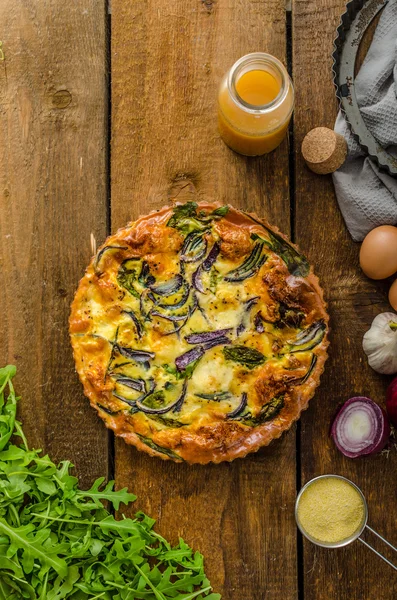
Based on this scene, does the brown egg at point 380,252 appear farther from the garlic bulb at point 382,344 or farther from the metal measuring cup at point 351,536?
the metal measuring cup at point 351,536

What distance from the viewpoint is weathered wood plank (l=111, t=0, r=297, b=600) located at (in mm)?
2650

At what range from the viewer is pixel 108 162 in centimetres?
276

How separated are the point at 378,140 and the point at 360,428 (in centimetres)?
102

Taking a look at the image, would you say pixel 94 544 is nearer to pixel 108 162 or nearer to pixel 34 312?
pixel 34 312

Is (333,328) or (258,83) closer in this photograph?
(258,83)

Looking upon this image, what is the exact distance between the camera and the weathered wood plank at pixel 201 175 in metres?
2.65

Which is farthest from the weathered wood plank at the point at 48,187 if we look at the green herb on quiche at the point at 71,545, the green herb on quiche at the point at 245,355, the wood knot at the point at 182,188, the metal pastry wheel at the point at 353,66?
the metal pastry wheel at the point at 353,66

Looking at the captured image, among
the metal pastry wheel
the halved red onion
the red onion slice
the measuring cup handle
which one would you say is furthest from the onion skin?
the metal pastry wheel

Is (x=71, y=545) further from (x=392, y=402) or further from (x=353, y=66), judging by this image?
(x=353, y=66)

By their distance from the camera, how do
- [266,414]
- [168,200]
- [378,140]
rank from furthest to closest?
[168,200], [378,140], [266,414]

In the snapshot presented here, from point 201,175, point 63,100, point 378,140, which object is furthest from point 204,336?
point 63,100

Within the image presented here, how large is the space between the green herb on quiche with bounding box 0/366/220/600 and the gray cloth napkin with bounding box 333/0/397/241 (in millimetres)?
1082

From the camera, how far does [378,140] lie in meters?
2.61

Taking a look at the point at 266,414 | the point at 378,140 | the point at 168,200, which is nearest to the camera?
the point at 266,414
